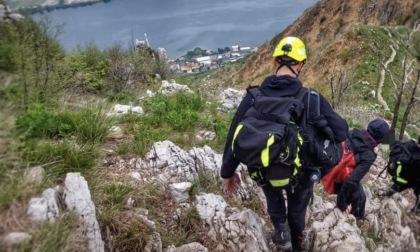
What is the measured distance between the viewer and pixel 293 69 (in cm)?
359

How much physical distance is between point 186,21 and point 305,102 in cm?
9531

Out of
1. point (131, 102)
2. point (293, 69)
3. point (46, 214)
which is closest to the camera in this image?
point (46, 214)

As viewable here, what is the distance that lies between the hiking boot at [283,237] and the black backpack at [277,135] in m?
0.82

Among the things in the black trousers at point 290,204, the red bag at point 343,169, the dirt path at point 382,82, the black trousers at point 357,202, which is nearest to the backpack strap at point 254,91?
the black trousers at point 290,204

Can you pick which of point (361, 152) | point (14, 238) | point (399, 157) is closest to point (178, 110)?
point (361, 152)

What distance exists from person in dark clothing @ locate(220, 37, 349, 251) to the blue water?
63215mm

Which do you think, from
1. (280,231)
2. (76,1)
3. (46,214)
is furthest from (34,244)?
(76,1)

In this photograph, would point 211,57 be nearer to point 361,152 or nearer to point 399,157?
point 399,157

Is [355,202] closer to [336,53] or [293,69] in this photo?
[293,69]

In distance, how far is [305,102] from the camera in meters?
3.50

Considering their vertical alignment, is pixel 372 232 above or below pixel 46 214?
below

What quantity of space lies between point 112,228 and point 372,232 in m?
3.03

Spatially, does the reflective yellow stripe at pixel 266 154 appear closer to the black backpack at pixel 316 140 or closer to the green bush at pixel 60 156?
the black backpack at pixel 316 140

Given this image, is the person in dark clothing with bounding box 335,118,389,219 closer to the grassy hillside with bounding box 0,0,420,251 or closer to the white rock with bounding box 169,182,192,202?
the grassy hillside with bounding box 0,0,420,251
